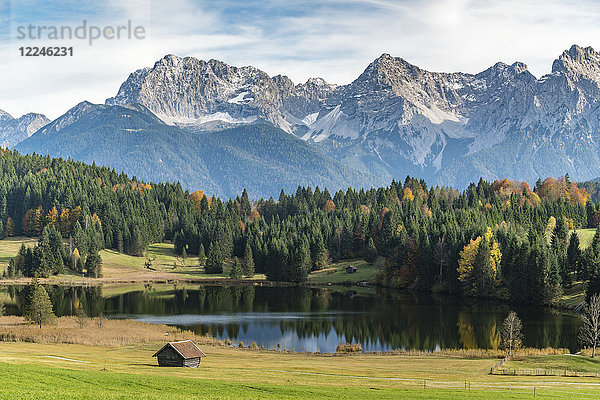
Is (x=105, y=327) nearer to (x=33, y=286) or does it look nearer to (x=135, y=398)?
(x=33, y=286)

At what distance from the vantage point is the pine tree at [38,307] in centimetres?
9338

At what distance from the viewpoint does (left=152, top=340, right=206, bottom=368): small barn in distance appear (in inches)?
2579

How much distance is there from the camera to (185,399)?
42406 millimetres

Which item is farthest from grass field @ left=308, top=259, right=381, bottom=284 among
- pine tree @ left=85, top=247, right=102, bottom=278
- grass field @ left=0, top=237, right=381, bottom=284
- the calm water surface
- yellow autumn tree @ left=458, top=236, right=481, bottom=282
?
pine tree @ left=85, top=247, right=102, bottom=278

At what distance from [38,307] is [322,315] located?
157 feet

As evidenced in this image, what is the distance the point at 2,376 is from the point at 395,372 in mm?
36646

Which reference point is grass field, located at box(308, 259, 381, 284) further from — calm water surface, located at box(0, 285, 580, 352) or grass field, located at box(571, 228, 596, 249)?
grass field, located at box(571, 228, 596, 249)

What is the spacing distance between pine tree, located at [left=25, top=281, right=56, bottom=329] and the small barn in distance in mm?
34556

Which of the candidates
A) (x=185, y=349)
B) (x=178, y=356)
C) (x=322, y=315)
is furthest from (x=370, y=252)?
(x=178, y=356)

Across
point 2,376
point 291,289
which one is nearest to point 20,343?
point 2,376

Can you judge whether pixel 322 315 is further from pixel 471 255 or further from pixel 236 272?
pixel 236 272

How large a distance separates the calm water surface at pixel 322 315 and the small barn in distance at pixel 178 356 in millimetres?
22224

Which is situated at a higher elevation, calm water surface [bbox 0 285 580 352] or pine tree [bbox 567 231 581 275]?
pine tree [bbox 567 231 581 275]

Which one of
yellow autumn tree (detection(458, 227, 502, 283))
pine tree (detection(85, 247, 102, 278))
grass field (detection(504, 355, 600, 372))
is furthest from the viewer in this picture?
pine tree (detection(85, 247, 102, 278))
